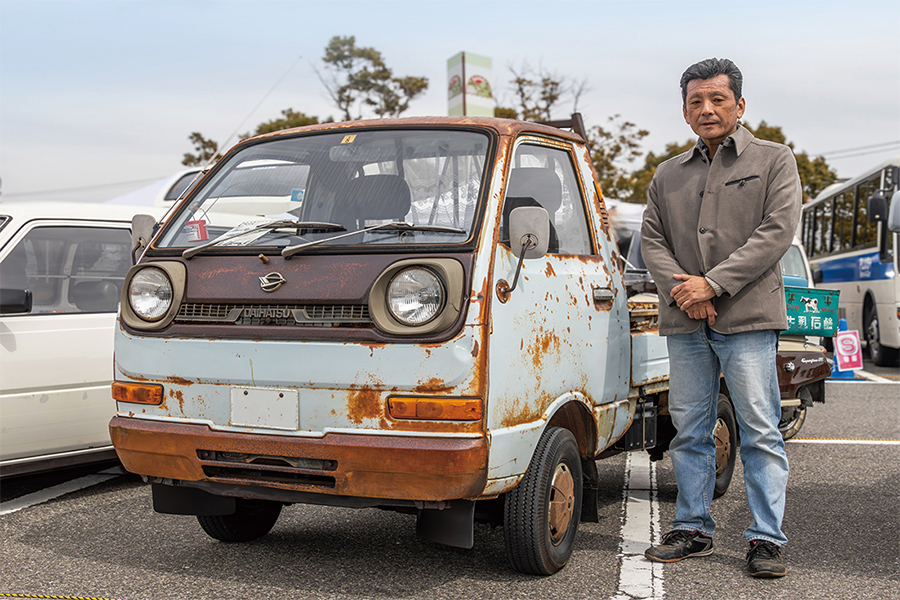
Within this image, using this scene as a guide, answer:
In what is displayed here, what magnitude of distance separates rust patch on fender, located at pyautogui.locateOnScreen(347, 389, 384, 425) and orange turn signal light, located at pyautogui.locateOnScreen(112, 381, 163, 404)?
86 cm

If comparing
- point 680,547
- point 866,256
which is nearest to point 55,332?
point 680,547

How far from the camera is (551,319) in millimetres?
3803

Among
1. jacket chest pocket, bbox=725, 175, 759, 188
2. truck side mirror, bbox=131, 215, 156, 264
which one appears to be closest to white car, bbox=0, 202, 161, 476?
truck side mirror, bbox=131, 215, 156, 264

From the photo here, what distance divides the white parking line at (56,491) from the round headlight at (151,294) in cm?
223

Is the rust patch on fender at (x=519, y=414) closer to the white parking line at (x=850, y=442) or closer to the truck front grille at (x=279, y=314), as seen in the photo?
the truck front grille at (x=279, y=314)

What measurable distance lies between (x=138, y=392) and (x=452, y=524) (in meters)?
1.39

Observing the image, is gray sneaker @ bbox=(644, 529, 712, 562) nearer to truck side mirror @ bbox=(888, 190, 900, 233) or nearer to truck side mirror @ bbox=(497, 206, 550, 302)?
truck side mirror @ bbox=(497, 206, 550, 302)

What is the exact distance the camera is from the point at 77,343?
5371 mm

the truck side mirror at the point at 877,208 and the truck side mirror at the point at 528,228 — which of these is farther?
the truck side mirror at the point at 877,208

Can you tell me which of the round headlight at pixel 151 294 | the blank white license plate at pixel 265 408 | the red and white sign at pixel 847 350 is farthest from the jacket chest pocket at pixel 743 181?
the red and white sign at pixel 847 350

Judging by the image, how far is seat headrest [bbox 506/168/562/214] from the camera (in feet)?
12.8

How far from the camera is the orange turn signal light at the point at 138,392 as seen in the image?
368 centimetres

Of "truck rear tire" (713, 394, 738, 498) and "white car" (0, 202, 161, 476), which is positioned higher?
"white car" (0, 202, 161, 476)

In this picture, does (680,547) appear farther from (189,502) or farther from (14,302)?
(14,302)
